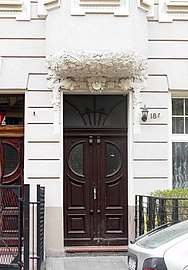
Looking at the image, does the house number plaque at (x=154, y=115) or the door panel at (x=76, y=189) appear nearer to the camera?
the house number plaque at (x=154, y=115)

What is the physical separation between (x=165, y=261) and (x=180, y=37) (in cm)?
745

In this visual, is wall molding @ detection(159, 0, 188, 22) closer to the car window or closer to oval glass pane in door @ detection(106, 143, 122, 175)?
oval glass pane in door @ detection(106, 143, 122, 175)

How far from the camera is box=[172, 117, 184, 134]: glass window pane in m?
12.3

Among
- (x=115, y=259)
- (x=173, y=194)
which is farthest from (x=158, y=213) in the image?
(x=115, y=259)

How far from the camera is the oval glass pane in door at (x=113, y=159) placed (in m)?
12.1

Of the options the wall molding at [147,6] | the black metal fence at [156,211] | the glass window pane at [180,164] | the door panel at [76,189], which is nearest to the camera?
the black metal fence at [156,211]

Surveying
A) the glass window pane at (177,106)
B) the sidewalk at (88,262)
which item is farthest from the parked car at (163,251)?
the glass window pane at (177,106)

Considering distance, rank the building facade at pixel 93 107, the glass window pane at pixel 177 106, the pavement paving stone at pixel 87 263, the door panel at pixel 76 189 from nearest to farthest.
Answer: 1. the pavement paving stone at pixel 87 263
2. the building facade at pixel 93 107
3. the door panel at pixel 76 189
4. the glass window pane at pixel 177 106

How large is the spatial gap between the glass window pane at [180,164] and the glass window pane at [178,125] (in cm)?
27

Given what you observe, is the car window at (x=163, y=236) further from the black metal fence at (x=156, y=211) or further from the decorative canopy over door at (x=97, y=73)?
the decorative canopy over door at (x=97, y=73)

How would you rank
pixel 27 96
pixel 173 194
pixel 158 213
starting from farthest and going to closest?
pixel 27 96 → pixel 173 194 → pixel 158 213

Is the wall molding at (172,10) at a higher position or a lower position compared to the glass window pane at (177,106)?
higher

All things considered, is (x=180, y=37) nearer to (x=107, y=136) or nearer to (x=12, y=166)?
(x=107, y=136)

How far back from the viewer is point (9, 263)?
8.88 meters
